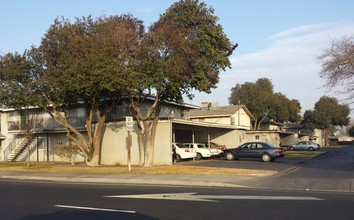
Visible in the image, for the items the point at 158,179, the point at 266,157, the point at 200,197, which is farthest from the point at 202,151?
the point at 200,197

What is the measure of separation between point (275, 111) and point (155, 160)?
49.7 m

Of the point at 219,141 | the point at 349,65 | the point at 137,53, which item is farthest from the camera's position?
the point at 219,141

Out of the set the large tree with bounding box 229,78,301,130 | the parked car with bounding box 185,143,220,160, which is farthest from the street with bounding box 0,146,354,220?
the large tree with bounding box 229,78,301,130

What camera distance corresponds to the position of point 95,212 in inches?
445

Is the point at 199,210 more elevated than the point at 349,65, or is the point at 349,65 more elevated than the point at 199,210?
the point at 349,65

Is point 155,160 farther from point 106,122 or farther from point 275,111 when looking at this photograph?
point 275,111

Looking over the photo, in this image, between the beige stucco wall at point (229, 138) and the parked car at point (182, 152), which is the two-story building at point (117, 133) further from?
the parked car at point (182, 152)

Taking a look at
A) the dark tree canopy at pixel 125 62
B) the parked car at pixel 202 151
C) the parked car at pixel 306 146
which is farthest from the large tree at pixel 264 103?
the dark tree canopy at pixel 125 62

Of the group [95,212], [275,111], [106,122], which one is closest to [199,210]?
[95,212]

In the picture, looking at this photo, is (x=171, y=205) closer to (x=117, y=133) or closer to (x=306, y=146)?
(x=117, y=133)

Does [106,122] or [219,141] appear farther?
[219,141]

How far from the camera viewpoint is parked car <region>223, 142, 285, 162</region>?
3438 cm

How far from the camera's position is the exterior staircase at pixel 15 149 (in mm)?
42812

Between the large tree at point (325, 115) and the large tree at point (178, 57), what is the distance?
6803 cm
